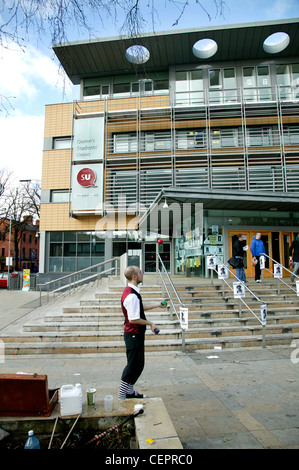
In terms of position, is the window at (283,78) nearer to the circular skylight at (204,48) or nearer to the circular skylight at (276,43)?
the circular skylight at (276,43)

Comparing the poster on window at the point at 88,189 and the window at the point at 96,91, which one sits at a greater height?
the window at the point at 96,91

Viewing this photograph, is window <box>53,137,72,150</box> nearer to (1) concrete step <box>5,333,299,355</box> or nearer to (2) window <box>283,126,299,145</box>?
(2) window <box>283,126,299,145</box>

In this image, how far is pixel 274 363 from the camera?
636 centimetres

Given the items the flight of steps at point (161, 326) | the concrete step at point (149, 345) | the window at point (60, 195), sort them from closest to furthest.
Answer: the concrete step at point (149, 345) → the flight of steps at point (161, 326) → the window at point (60, 195)

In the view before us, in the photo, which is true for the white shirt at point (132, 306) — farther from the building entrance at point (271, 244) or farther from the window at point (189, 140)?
the window at point (189, 140)

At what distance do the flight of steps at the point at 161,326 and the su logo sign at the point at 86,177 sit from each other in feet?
45.8

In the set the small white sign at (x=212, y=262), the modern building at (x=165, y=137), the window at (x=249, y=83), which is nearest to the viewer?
the small white sign at (x=212, y=262)

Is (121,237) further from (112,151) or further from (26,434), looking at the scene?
(26,434)

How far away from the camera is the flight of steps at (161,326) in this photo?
7448 millimetres

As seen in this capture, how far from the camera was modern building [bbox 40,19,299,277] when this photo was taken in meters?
22.0

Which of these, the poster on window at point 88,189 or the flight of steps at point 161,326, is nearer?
the flight of steps at point 161,326

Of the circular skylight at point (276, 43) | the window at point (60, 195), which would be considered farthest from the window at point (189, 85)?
the window at point (60, 195)

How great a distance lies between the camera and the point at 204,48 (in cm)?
2323

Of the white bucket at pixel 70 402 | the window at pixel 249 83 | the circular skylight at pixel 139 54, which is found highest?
the window at pixel 249 83
